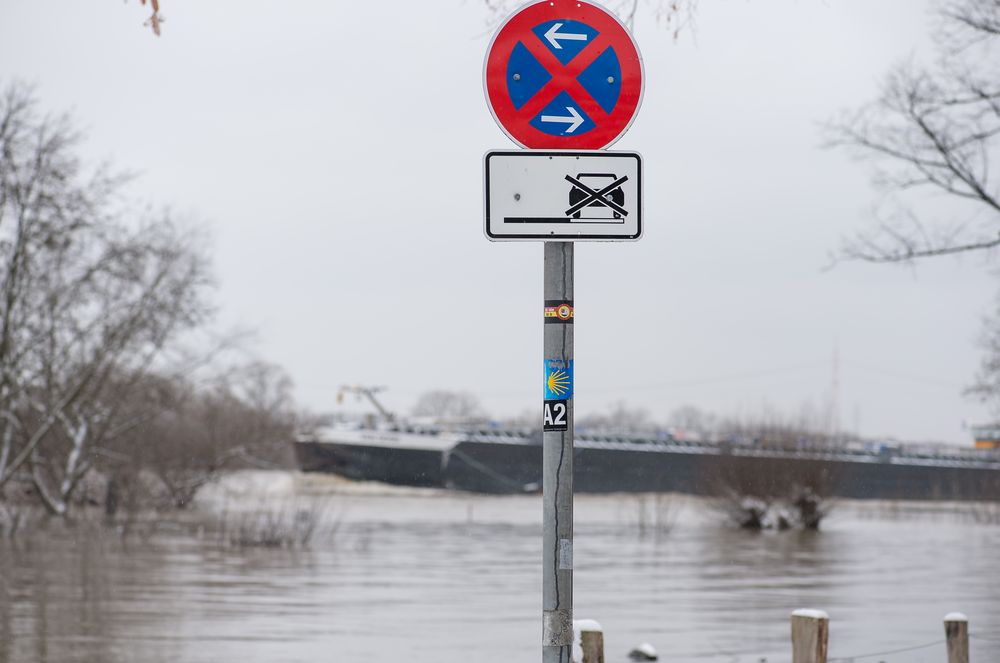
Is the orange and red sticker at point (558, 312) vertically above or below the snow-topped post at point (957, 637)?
above

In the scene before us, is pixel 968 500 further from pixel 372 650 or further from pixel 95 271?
pixel 372 650

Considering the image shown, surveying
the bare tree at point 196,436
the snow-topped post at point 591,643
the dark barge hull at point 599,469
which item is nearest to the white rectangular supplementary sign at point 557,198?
the snow-topped post at point 591,643

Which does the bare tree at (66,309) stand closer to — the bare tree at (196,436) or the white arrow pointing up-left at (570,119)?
the bare tree at (196,436)

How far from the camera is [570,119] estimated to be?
4.50 meters

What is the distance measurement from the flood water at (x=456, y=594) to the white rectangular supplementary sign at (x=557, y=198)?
9.93m

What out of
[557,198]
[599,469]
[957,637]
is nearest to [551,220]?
[557,198]

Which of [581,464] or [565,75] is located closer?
[565,75]

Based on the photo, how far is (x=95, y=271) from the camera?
1278 inches

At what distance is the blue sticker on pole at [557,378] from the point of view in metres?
4.29

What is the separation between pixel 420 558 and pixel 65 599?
11450 mm

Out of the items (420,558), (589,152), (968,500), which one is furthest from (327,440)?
(589,152)

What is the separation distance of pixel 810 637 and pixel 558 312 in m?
3.70

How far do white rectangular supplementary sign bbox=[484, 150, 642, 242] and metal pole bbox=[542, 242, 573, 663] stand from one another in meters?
0.19

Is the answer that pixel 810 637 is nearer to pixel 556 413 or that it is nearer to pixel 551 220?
pixel 556 413
